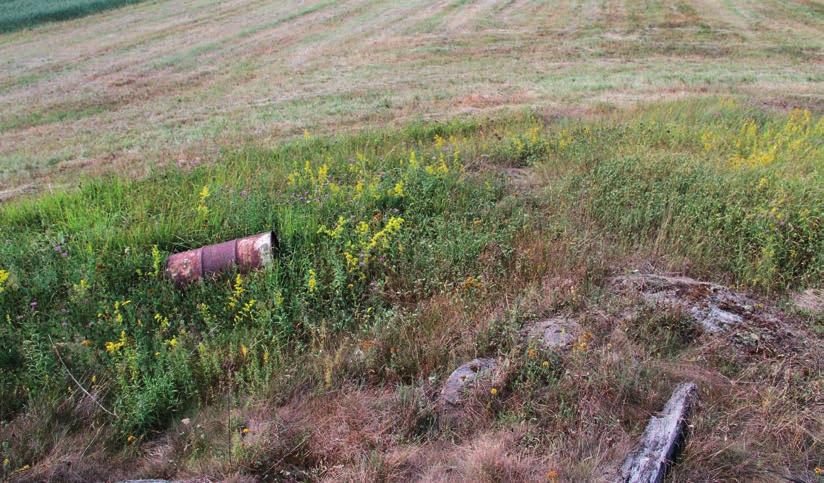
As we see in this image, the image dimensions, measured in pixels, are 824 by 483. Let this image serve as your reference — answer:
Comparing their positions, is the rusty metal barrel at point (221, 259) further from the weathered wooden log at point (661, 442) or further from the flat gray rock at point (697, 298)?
the weathered wooden log at point (661, 442)

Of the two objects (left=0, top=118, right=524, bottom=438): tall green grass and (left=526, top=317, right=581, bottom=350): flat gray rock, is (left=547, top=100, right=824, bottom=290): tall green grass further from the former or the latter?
(left=526, top=317, right=581, bottom=350): flat gray rock

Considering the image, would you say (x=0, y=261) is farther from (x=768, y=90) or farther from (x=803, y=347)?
(x=768, y=90)

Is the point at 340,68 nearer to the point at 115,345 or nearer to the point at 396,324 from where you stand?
the point at 396,324

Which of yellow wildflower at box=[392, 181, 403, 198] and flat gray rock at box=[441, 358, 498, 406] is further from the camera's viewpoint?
yellow wildflower at box=[392, 181, 403, 198]

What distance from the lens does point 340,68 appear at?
18953 millimetres

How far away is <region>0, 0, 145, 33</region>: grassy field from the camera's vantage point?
1007 inches

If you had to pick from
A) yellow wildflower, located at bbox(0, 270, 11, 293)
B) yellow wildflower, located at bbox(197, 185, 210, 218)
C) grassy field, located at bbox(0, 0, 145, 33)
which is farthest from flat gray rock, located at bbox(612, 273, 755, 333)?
grassy field, located at bbox(0, 0, 145, 33)

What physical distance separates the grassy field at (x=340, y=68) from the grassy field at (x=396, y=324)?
13.2ft

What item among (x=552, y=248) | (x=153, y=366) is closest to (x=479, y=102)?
(x=552, y=248)

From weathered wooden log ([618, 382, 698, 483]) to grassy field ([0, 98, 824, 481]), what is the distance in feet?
0.25

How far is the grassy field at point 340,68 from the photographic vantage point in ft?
38.3

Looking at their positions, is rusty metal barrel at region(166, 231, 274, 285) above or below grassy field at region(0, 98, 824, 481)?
above

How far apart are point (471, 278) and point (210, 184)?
11.8ft

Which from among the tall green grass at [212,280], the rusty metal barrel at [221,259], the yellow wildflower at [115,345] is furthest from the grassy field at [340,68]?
the yellow wildflower at [115,345]
